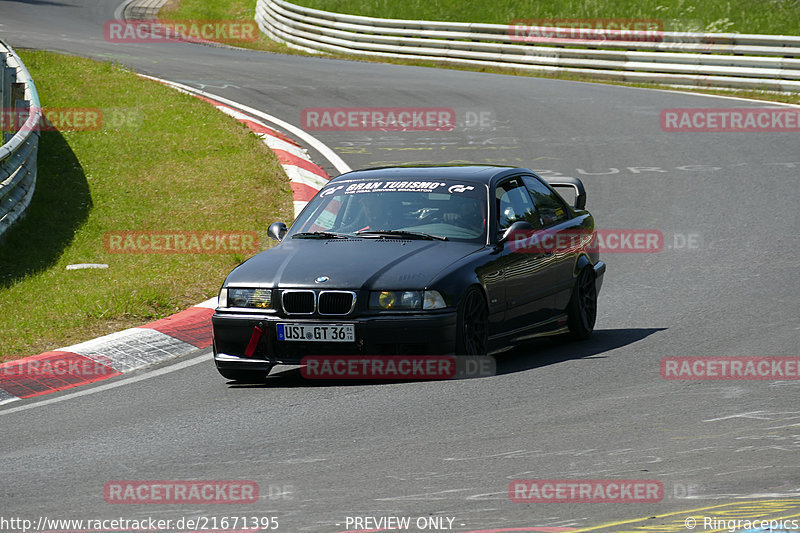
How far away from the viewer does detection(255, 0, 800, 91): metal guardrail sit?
79.5 ft

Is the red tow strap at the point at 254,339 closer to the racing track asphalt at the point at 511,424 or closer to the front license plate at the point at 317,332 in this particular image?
the front license plate at the point at 317,332

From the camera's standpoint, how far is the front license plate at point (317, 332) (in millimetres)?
7637

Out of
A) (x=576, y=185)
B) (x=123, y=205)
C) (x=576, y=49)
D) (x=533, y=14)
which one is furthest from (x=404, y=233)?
(x=533, y=14)

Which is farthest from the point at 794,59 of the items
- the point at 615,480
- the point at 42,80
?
the point at 615,480

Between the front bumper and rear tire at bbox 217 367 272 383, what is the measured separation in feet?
0.32

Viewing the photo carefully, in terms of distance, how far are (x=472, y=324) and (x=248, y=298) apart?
1.48 meters

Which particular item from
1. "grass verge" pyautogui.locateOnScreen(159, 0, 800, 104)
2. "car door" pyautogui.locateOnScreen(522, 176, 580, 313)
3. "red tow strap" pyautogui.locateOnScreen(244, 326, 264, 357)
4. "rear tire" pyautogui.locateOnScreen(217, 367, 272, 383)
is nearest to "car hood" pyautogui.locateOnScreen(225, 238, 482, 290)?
"red tow strap" pyautogui.locateOnScreen(244, 326, 264, 357)

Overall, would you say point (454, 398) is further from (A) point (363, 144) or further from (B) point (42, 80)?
(B) point (42, 80)

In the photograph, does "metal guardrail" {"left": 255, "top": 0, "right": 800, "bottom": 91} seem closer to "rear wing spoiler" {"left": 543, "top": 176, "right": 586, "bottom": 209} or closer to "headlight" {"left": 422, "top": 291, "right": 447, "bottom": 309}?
"rear wing spoiler" {"left": 543, "top": 176, "right": 586, "bottom": 209}

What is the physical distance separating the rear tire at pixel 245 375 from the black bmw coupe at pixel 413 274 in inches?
0.6

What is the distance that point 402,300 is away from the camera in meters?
7.69

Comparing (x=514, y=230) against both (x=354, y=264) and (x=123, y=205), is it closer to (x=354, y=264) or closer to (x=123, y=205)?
(x=354, y=264)

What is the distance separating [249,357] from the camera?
7.94 m

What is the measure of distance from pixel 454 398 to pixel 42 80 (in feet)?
51.6
